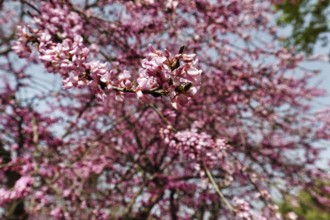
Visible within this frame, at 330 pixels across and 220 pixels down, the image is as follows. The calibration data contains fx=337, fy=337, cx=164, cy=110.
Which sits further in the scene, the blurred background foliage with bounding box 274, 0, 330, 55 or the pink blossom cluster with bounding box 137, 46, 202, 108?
the blurred background foliage with bounding box 274, 0, 330, 55

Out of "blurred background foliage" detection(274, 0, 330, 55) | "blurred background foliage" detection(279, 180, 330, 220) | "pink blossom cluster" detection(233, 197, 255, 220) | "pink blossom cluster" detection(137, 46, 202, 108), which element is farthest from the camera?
"blurred background foliage" detection(274, 0, 330, 55)

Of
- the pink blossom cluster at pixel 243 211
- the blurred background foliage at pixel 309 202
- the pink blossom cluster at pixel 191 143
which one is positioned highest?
the pink blossom cluster at pixel 191 143

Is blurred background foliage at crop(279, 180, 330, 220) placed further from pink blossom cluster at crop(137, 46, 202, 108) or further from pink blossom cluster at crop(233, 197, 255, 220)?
pink blossom cluster at crop(137, 46, 202, 108)

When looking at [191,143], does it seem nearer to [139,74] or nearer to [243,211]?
[243,211]

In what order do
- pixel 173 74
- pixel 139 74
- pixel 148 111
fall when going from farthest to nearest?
pixel 148 111, pixel 139 74, pixel 173 74

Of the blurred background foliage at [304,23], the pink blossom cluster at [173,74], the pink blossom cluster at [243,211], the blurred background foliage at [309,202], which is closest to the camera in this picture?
the pink blossom cluster at [173,74]

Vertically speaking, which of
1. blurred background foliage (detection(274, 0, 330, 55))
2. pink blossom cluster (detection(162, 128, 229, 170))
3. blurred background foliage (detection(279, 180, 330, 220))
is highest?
blurred background foliage (detection(274, 0, 330, 55))

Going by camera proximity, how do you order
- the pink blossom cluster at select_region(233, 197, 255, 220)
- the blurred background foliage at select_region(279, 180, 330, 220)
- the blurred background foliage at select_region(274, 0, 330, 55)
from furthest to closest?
the blurred background foliage at select_region(274, 0, 330, 55) < the blurred background foliage at select_region(279, 180, 330, 220) < the pink blossom cluster at select_region(233, 197, 255, 220)

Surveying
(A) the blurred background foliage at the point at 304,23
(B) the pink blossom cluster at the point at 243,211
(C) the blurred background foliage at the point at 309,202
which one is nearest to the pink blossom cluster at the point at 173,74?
(B) the pink blossom cluster at the point at 243,211

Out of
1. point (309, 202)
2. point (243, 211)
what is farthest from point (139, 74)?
point (309, 202)

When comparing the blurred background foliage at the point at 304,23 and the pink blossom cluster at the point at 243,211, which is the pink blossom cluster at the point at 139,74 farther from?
the blurred background foliage at the point at 304,23

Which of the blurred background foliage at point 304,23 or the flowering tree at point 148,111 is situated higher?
the blurred background foliage at point 304,23

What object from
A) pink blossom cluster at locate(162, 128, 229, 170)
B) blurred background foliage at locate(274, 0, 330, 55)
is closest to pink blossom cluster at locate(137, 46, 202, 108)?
pink blossom cluster at locate(162, 128, 229, 170)

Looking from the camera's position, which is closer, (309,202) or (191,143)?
(191,143)
